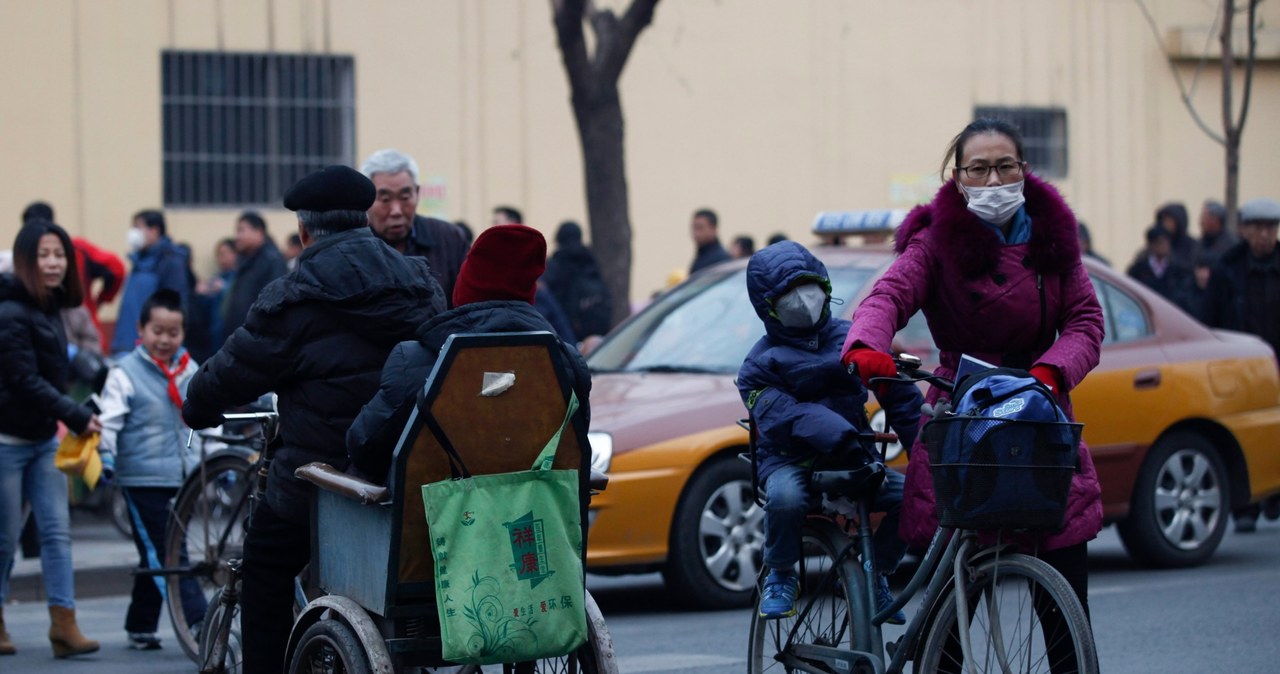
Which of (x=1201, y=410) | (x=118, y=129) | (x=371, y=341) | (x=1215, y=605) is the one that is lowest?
(x=1215, y=605)

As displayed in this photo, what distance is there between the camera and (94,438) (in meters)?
7.77

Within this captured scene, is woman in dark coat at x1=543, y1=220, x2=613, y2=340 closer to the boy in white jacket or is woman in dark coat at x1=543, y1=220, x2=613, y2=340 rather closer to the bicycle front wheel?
the boy in white jacket

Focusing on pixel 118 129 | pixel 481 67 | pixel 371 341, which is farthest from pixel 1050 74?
pixel 371 341

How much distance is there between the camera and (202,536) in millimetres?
7223

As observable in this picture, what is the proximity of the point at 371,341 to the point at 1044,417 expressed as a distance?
6.12ft

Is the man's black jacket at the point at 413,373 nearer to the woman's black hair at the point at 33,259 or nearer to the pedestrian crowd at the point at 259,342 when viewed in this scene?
the pedestrian crowd at the point at 259,342

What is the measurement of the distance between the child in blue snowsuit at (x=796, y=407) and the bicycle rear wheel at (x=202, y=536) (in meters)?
2.26

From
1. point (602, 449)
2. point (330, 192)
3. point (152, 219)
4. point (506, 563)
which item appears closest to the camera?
point (506, 563)

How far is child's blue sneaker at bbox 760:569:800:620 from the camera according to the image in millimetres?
5332

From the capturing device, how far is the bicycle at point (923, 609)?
14.9 ft

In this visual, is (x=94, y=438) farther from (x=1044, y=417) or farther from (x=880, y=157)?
(x=880, y=157)

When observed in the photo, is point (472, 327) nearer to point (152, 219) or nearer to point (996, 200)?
point (996, 200)

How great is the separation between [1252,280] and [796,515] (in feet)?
25.1

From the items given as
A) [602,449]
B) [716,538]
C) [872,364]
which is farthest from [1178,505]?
[872,364]
